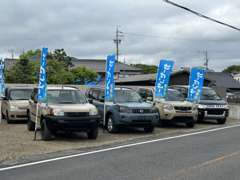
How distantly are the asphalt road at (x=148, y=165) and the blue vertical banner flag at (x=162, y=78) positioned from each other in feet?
23.7

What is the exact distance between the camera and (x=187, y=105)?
61.8ft

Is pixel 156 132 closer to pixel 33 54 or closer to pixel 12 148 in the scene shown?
pixel 12 148

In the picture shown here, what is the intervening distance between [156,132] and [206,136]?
2423 mm

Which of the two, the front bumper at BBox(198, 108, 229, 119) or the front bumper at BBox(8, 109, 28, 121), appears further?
the front bumper at BBox(198, 108, 229, 119)

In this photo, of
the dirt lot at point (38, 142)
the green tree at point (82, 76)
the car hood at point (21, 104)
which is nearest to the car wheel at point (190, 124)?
the dirt lot at point (38, 142)

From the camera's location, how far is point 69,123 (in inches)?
526

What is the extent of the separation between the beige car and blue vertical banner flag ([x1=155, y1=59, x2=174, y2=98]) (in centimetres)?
625

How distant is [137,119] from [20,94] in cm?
728

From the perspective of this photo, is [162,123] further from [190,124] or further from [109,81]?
[109,81]

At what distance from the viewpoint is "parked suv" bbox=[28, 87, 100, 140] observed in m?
13.4

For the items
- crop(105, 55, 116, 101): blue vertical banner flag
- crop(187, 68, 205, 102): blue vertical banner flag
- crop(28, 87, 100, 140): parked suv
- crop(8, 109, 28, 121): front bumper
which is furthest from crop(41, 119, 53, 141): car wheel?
crop(187, 68, 205, 102): blue vertical banner flag

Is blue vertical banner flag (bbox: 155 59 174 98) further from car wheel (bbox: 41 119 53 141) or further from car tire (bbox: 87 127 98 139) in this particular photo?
car wheel (bbox: 41 119 53 141)

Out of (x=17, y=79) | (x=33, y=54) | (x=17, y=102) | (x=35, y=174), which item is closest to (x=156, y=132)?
(x=17, y=102)

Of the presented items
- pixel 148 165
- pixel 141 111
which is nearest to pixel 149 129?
pixel 141 111
